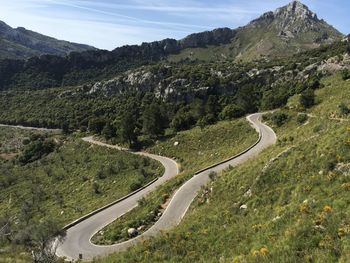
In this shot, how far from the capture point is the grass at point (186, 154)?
29.4 m

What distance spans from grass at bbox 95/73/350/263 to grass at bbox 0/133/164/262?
19013mm

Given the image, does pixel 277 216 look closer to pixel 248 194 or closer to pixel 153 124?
pixel 248 194

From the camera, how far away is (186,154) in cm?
5884

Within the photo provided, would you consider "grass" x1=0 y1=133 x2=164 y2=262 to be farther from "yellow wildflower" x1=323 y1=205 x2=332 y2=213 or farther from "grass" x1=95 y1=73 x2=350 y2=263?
"yellow wildflower" x1=323 y1=205 x2=332 y2=213

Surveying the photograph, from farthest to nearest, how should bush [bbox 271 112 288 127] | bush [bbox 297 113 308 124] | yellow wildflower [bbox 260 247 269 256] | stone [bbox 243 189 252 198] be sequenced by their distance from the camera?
1. bush [bbox 271 112 288 127]
2. bush [bbox 297 113 308 124]
3. stone [bbox 243 189 252 198]
4. yellow wildflower [bbox 260 247 269 256]

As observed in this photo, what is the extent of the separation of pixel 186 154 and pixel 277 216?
41565mm

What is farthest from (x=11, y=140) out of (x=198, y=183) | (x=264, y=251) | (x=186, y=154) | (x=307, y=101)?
(x=264, y=251)

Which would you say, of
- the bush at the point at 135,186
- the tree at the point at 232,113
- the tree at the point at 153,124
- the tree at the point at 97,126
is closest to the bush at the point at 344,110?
the bush at the point at 135,186

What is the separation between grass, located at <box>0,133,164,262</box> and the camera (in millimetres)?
46062

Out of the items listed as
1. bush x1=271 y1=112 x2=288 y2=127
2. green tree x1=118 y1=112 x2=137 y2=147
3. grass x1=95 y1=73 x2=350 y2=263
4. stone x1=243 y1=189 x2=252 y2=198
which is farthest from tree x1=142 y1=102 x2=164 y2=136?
stone x1=243 y1=189 x2=252 y2=198

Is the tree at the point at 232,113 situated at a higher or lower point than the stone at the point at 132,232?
higher

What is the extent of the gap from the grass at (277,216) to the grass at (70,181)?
749 inches

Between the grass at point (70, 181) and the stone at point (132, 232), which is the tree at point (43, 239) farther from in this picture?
the grass at point (70, 181)

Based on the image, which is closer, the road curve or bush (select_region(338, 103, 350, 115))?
the road curve
